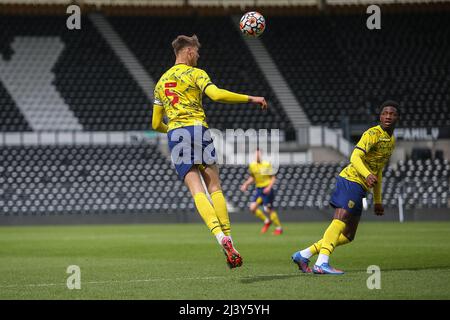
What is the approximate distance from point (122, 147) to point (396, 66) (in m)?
11.9

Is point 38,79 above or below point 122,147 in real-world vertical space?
above

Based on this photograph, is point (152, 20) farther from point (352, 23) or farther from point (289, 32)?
point (352, 23)

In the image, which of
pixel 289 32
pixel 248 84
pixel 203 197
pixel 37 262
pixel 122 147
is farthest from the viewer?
pixel 289 32

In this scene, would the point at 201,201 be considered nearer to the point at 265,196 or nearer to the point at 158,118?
the point at 158,118

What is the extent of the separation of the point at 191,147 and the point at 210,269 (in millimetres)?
2066

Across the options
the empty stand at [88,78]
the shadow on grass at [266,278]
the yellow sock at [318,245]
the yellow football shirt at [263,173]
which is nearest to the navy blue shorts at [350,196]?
the yellow sock at [318,245]

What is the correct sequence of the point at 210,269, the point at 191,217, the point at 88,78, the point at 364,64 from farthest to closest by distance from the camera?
the point at 364,64
the point at 88,78
the point at 191,217
the point at 210,269

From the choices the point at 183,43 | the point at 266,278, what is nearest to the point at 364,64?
the point at 183,43

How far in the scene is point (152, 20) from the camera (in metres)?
37.5

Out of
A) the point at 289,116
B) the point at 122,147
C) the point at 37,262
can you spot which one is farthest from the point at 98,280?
the point at 289,116

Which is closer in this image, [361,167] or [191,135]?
[191,135]

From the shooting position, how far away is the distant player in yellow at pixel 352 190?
9508 millimetres

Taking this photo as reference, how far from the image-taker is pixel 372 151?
9.76 meters

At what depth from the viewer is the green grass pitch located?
25.7 ft
